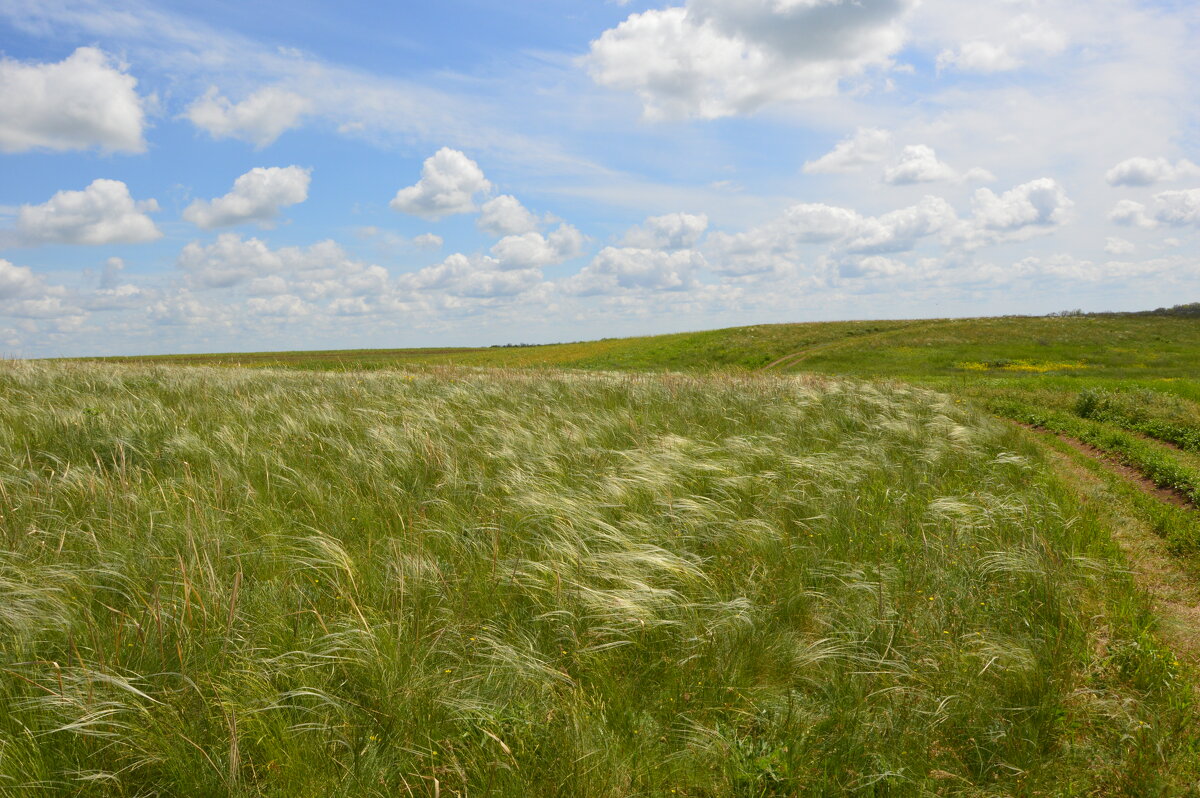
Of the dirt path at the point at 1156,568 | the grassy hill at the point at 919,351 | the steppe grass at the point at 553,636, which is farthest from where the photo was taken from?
the grassy hill at the point at 919,351

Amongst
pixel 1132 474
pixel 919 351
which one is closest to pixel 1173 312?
pixel 919 351

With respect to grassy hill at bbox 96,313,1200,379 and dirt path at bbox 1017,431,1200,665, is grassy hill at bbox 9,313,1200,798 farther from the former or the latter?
grassy hill at bbox 96,313,1200,379

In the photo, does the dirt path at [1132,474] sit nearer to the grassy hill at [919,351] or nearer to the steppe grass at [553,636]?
the steppe grass at [553,636]

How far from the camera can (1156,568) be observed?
16.5 feet

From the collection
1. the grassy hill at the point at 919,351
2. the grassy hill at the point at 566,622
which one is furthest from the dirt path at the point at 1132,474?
the grassy hill at the point at 919,351

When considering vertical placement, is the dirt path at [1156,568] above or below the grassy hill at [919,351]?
below

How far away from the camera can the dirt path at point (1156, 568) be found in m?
3.89

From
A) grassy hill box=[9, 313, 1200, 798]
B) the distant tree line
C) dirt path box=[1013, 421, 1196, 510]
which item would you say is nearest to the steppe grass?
grassy hill box=[9, 313, 1200, 798]

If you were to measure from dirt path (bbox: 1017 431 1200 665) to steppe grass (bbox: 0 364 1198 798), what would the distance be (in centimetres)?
23

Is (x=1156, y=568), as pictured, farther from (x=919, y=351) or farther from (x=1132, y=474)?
(x=919, y=351)

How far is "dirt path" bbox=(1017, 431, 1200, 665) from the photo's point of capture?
3891mm

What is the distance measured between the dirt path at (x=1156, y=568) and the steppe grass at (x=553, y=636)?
0.23 metres

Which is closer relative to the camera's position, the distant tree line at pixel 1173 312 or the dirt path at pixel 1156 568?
the dirt path at pixel 1156 568

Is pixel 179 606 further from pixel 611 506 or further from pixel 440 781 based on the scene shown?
pixel 611 506
